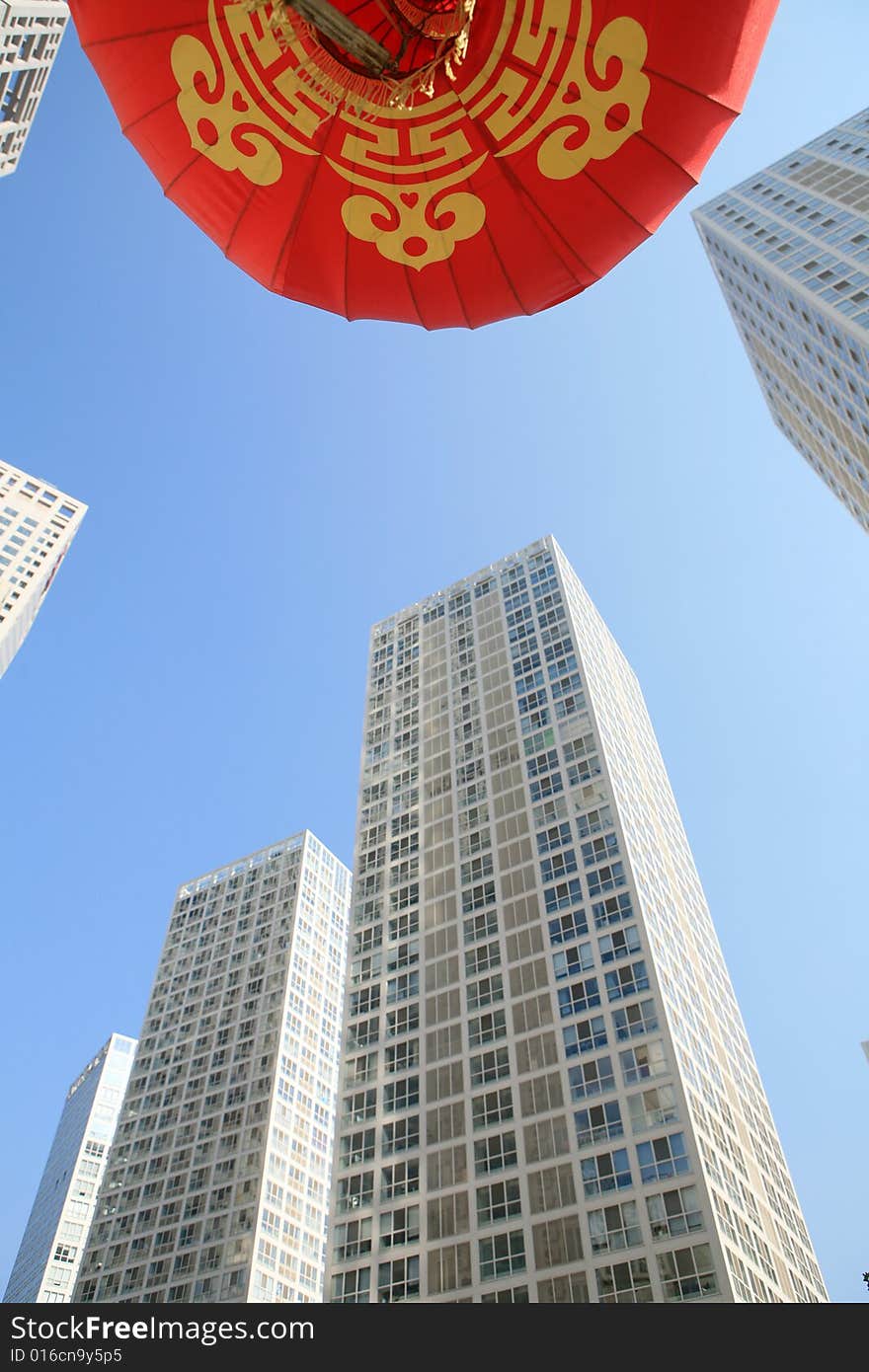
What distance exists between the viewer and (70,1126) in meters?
123

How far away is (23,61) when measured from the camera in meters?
58.0

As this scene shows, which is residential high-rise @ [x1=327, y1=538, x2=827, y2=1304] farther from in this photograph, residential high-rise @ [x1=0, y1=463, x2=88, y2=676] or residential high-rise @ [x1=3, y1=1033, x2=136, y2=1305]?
residential high-rise @ [x1=3, y1=1033, x2=136, y2=1305]

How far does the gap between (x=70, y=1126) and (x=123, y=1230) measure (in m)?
59.6

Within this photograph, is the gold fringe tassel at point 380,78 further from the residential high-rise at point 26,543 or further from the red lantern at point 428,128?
the residential high-rise at point 26,543

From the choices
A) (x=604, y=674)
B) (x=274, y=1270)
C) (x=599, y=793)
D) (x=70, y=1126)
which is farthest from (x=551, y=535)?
(x=70, y=1126)

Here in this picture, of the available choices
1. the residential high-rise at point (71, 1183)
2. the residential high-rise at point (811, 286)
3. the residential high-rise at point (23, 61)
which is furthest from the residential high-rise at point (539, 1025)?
the residential high-rise at point (71, 1183)

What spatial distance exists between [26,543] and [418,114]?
95.2 metres

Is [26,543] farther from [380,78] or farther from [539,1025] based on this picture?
[380,78]

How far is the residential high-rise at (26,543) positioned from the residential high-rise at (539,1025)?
1578 inches

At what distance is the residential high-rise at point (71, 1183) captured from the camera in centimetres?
9950

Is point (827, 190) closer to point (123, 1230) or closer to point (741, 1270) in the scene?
point (741, 1270)

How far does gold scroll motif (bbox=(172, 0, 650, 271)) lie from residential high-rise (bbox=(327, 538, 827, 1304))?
39.4m

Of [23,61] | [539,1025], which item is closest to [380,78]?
[539,1025]

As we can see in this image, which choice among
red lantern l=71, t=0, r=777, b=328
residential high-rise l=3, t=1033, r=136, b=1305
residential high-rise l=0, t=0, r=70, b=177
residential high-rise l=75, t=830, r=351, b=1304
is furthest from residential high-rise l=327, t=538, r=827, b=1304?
residential high-rise l=3, t=1033, r=136, b=1305
